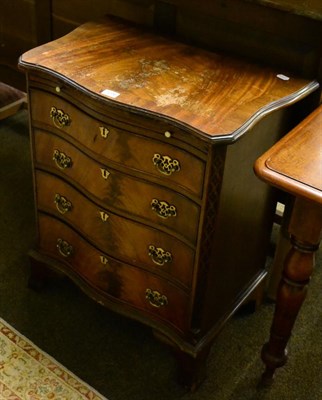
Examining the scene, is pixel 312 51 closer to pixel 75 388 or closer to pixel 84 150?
pixel 84 150

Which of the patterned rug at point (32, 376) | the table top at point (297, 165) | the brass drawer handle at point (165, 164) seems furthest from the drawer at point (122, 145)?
the patterned rug at point (32, 376)

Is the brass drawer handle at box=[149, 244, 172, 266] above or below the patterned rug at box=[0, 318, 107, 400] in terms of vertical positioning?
above

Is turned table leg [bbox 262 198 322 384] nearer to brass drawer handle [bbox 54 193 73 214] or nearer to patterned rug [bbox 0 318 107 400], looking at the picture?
patterned rug [bbox 0 318 107 400]

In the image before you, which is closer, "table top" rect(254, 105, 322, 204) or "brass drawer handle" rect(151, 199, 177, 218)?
"table top" rect(254, 105, 322, 204)

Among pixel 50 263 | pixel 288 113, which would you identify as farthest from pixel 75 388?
pixel 288 113

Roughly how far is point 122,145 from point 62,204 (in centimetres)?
35

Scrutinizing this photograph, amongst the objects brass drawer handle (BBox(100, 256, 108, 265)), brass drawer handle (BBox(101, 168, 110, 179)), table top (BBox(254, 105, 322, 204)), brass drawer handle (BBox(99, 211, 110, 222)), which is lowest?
brass drawer handle (BBox(100, 256, 108, 265))

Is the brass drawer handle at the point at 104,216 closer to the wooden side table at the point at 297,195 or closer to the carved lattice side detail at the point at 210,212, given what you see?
the carved lattice side detail at the point at 210,212

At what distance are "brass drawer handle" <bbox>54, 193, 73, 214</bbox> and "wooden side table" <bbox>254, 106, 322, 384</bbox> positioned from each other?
0.62m

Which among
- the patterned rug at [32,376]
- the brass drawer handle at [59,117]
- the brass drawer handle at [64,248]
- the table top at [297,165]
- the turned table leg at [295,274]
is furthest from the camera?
the brass drawer handle at [64,248]

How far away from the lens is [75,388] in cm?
159

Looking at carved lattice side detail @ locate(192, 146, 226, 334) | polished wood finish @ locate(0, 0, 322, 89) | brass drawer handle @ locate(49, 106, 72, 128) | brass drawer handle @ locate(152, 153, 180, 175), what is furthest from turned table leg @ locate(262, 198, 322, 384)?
brass drawer handle @ locate(49, 106, 72, 128)

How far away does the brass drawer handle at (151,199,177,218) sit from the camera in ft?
4.46

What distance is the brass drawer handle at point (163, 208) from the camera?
53.5 inches
